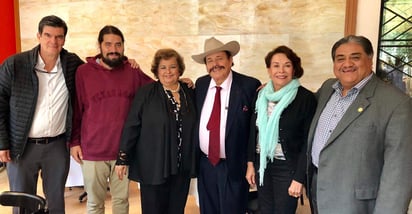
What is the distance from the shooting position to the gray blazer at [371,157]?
1.45m

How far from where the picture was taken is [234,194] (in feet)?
7.22

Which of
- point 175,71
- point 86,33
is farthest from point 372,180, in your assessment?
Answer: point 86,33

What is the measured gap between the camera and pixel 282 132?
6.27ft

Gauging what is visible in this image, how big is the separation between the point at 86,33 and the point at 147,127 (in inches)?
98.8

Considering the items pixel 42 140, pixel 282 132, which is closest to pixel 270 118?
pixel 282 132

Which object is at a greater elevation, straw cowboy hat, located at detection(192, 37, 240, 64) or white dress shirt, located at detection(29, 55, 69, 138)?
straw cowboy hat, located at detection(192, 37, 240, 64)

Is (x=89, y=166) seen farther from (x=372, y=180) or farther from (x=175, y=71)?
(x=372, y=180)

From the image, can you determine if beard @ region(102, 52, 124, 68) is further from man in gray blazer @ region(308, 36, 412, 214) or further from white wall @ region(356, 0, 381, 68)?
white wall @ region(356, 0, 381, 68)

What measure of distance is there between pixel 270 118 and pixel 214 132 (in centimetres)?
39

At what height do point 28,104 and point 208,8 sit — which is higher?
point 208,8

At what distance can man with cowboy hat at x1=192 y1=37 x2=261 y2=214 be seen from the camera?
7.02 ft

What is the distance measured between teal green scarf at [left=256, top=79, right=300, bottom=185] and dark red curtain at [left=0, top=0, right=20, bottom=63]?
3713mm

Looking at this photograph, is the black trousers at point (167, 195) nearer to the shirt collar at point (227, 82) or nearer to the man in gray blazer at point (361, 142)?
the shirt collar at point (227, 82)

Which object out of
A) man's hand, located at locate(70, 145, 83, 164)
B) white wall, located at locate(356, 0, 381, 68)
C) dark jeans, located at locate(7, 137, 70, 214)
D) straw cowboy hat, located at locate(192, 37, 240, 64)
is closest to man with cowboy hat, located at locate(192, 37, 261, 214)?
straw cowboy hat, located at locate(192, 37, 240, 64)
